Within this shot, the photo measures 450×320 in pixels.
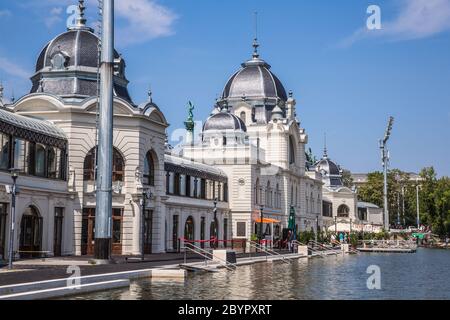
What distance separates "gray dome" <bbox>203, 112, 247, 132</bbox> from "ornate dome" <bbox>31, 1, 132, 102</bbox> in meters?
28.8

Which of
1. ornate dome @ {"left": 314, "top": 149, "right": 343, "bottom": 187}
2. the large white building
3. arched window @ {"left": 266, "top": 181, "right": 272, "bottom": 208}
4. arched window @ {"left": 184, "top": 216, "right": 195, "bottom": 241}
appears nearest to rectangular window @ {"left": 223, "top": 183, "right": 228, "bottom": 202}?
the large white building

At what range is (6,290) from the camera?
62.3ft

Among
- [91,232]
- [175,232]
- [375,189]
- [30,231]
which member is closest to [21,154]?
[30,231]

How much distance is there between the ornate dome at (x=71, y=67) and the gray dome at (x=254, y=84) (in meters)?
40.0

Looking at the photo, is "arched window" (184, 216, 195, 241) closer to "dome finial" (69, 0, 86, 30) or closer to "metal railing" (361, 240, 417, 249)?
"dome finial" (69, 0, 86, 30)

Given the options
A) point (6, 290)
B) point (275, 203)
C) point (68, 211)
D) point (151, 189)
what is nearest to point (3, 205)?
point (68, 211)

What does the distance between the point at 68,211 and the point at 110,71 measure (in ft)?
38.8

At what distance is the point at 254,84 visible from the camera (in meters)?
84.9

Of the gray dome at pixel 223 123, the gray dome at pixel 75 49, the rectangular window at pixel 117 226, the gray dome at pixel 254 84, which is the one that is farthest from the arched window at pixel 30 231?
the gray dome at pixel 254 84

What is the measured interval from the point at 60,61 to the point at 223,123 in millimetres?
31699

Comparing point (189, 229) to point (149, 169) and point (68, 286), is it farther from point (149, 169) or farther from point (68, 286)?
point (68, 286)

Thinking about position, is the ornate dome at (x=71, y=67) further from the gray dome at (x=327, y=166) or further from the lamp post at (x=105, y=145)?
the gray dome at (x=327, y=166)
